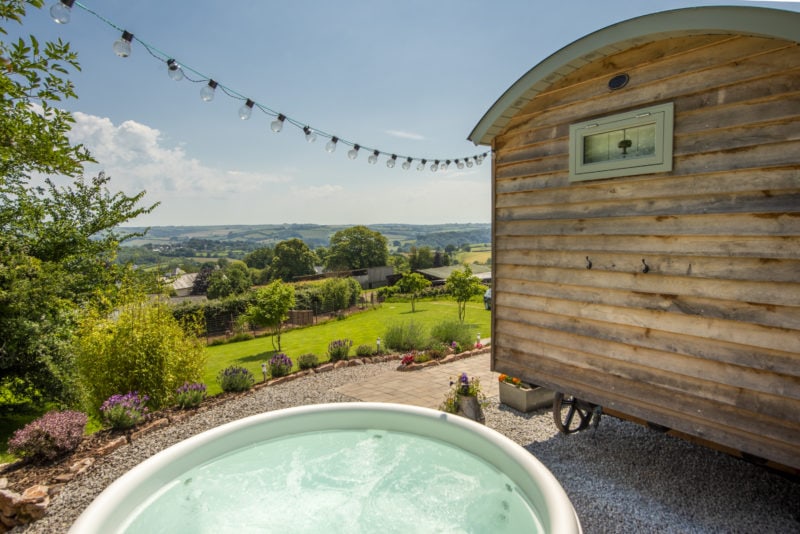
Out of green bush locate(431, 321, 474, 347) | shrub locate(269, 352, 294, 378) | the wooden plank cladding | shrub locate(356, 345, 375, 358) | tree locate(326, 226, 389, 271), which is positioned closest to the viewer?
the wooden plank cladding

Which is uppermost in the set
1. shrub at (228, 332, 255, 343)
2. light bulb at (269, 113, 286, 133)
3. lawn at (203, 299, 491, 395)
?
light bulb at (269, 113, 286, 133)

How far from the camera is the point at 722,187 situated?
9.79 feet

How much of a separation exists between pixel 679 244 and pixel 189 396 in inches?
248

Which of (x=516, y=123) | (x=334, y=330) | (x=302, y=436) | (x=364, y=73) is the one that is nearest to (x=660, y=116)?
(x=516, y=123)

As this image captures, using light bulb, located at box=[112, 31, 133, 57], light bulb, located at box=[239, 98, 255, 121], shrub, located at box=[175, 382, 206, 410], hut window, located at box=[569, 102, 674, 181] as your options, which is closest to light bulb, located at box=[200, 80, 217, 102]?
light bulb, located at box=[239, 98, 255, 121]

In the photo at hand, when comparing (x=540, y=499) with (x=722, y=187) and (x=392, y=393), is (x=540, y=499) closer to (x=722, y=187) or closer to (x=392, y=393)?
(x=722, y=187)

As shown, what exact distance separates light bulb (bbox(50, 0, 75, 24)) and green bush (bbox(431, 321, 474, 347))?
8401 millimetres

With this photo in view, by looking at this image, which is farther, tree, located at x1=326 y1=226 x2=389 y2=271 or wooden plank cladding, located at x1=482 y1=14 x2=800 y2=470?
tree, located at x1=326 y1=226 x2=389 y2=271

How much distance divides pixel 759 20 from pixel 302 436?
564 cm

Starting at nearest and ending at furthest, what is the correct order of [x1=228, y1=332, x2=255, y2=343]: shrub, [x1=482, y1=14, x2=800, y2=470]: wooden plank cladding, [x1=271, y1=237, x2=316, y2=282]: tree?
[x1=482, y1=14, x2=800, y2=470]: wooden plank cladding → [x1=228, y1=332, x2=255, y2=343]: shrub → [x1=271, y1=237, x2=316, y2=282]: tree

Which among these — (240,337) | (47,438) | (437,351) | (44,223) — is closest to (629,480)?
(437,351)

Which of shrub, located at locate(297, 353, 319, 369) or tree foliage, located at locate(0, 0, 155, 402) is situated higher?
tree foliage, located at locate(0, 0, 155, 402)

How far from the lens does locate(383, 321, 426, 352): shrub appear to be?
32.6 feet

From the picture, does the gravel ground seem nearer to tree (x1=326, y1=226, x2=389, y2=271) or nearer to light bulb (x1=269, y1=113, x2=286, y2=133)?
light bulb (x1=269, y1=113, x2=286, y2=133)
